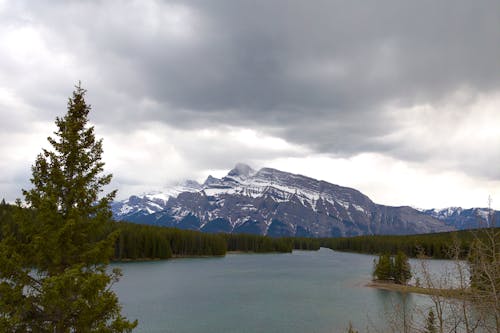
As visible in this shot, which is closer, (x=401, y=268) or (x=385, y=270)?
(x=401, y=268)

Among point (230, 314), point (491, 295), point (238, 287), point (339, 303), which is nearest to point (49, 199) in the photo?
point (491, 295)

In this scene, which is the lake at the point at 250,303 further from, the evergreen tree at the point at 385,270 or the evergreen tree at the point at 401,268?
the evergreen tree at the point at 401,268

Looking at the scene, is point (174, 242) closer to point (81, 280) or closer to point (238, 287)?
point (238, 287)

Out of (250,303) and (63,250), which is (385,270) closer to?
(250,303)

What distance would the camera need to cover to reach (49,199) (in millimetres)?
16453

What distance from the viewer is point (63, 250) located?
684 inches

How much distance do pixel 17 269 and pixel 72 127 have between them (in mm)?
6607

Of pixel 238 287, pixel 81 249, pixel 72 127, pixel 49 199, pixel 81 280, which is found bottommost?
pixel 238 287

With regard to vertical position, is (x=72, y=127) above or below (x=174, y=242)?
above

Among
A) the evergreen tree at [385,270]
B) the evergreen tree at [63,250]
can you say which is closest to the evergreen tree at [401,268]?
the evergreen tree at [385,270]

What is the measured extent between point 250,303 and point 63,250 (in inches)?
2193

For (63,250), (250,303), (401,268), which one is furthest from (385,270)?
(63,250)

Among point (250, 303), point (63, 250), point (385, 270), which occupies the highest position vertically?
point (63, 250)

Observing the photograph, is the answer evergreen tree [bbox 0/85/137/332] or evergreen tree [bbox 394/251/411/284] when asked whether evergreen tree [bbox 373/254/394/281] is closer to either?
evergreen tree [bbox 394/251/411/284]
